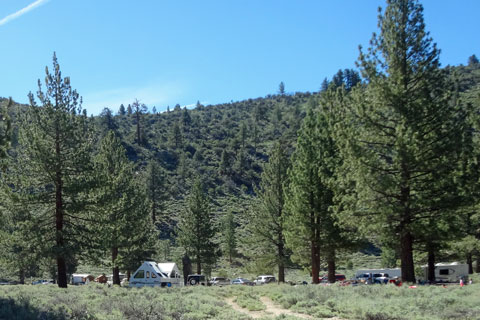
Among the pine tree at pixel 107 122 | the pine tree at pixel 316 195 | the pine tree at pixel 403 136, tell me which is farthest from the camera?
the pine tree at pixel 107 122

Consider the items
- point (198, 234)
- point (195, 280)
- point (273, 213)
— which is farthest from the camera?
point (198, 234)

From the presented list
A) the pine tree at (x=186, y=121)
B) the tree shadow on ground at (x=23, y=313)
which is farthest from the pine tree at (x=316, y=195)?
the pine tree at (x=186, y=121)

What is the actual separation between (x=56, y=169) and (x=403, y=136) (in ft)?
51.5

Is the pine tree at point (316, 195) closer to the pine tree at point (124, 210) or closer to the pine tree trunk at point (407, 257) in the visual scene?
the pine tree trunk at point (407, 257)

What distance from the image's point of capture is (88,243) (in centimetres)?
2086

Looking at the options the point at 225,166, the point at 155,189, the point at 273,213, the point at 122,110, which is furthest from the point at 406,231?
the point at 122,110

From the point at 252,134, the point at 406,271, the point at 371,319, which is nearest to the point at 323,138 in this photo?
the point at 406,271

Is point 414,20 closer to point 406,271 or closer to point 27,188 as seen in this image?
point 406,271

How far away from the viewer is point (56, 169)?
1980 centimetres

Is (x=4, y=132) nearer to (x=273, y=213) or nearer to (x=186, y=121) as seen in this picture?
(x=273, y=213)

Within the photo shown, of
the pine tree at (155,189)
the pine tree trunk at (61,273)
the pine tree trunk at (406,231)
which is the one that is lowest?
the pine tree trunk at (61,273)

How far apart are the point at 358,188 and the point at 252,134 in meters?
96.0

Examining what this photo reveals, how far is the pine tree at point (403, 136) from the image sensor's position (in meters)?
15.8

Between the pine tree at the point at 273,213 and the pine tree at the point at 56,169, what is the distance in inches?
538
